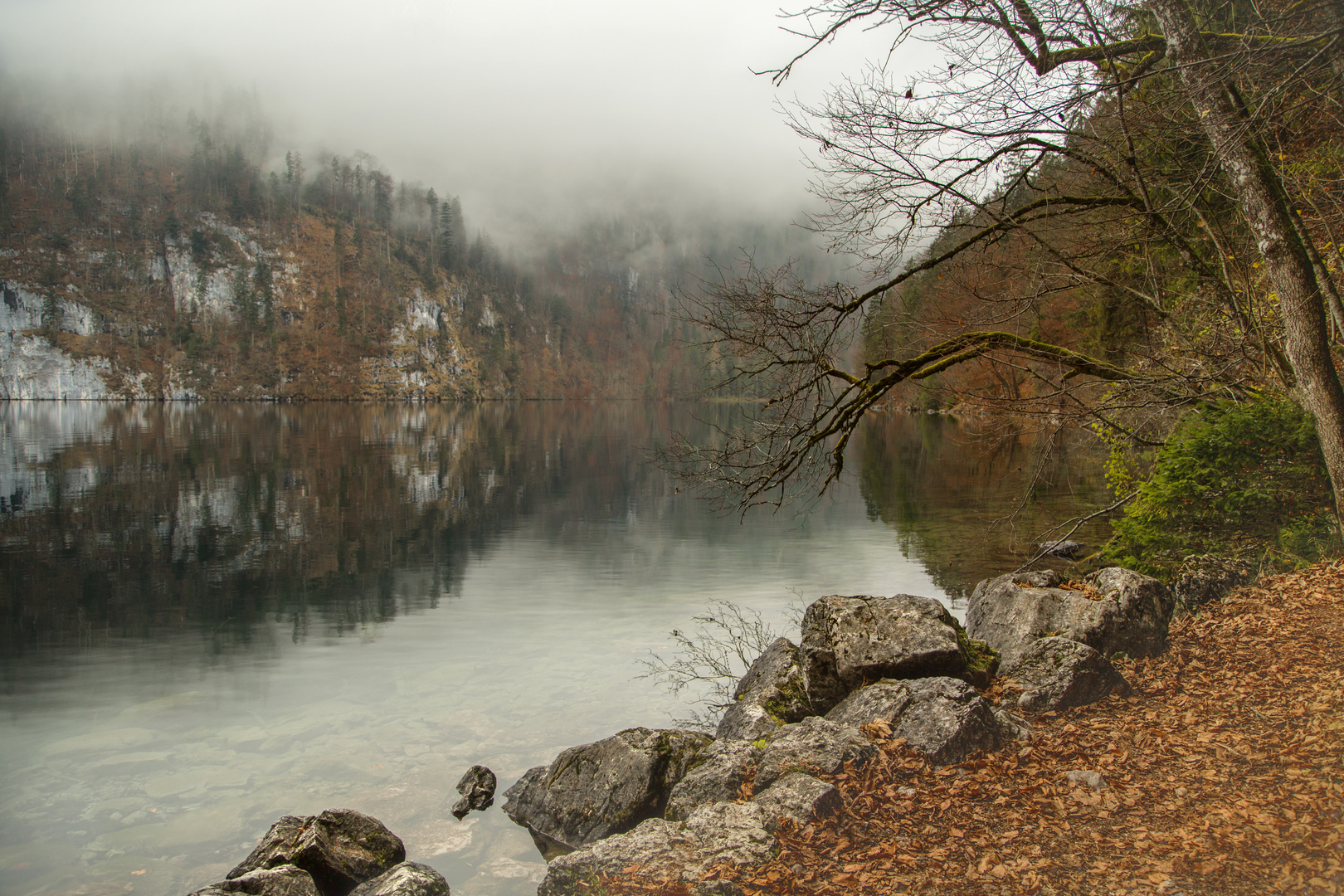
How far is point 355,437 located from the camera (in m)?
59.2

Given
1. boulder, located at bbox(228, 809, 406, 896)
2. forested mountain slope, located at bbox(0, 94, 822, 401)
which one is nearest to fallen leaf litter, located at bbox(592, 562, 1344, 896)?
boulder, located at bbox(228, 809, 406, 896)

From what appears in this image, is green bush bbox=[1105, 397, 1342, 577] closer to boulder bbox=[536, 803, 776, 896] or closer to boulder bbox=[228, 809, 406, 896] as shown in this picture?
boulder bbox=[536, 803, 776, 896]

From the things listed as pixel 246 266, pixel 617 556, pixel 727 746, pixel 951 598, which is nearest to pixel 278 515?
pixel 617 556

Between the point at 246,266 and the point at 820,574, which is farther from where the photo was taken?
the point at 246,266

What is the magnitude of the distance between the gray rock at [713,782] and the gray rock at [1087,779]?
7.50 feet

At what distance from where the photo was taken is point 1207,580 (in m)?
9.30

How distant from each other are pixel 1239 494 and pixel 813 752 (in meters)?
7.33

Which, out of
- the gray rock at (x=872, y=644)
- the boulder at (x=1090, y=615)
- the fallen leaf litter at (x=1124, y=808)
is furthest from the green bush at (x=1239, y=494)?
the gray rock at (x=872, y=644)

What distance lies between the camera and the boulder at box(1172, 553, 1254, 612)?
30.2 feet

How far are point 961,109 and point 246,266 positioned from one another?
195 metres

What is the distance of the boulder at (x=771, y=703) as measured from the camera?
25.8ft

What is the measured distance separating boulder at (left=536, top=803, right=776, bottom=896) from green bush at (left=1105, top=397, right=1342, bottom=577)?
7.96m

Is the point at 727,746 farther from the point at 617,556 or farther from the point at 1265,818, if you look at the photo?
the point at 617,556

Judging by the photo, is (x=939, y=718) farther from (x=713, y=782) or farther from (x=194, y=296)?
(x=194, y=296)
